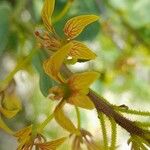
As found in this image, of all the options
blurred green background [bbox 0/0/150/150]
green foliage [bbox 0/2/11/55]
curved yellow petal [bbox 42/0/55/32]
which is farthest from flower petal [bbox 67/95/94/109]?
blurred green background [bbox 0/0/150/150]

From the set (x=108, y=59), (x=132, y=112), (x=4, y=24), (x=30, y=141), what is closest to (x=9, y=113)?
(x=30, y=141)

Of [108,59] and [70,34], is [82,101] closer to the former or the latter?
[70,34]

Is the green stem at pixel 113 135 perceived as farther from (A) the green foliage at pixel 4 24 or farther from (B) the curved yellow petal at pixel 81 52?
(A) the green foliage at pixel 4 24

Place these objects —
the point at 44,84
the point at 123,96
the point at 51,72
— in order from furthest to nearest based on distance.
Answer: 1. the point at 123,96
2. the point at 44,84
3. the point at 51,72

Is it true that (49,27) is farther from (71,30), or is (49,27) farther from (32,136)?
(32,136)

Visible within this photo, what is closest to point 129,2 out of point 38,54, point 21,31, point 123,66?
point 123,66

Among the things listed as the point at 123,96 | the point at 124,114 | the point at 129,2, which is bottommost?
the point at 123,96

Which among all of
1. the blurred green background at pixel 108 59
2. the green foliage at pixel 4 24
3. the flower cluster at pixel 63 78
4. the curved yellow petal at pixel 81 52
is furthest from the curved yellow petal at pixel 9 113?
the blurred green background at pixel 108 59
